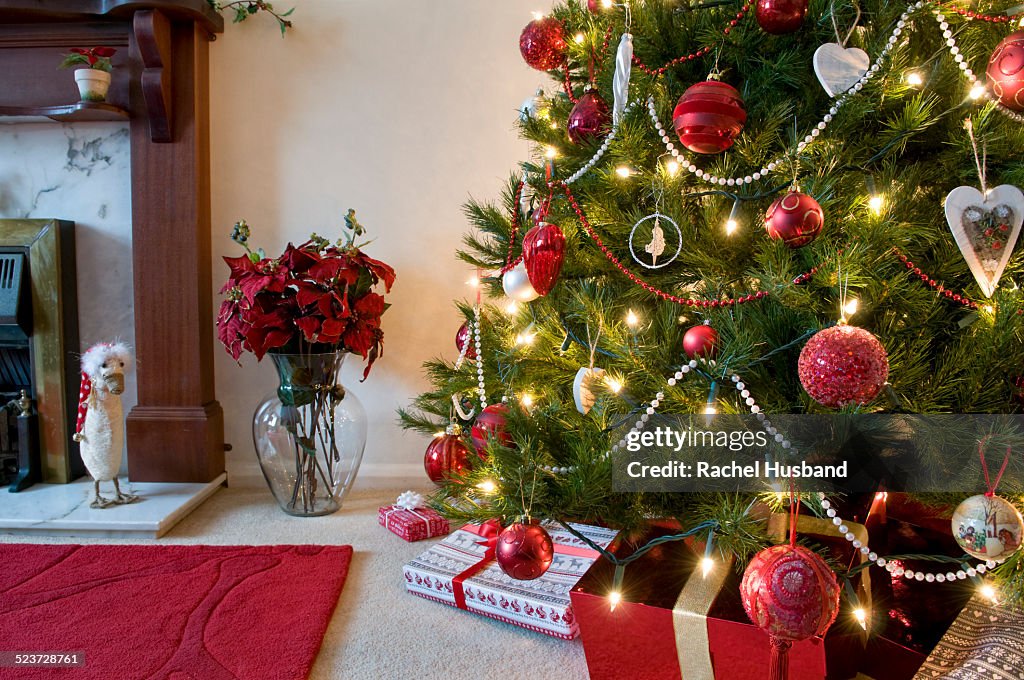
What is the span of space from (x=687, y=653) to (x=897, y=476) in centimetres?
34

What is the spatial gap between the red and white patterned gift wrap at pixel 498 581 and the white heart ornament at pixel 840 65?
0.77 m

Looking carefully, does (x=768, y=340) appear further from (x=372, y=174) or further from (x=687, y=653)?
A: (x=372, y=174)

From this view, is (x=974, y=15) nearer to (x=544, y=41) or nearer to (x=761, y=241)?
(x=761, y=241)

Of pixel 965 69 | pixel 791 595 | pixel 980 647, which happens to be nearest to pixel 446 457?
pixel 791 595

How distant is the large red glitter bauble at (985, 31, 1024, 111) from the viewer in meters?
0.74

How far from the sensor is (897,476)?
2.76 ft

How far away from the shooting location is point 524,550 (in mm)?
831

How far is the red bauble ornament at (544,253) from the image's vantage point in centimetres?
97

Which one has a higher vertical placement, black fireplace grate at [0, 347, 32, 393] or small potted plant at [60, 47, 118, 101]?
small potted plant at [60, 47, 118, 101]

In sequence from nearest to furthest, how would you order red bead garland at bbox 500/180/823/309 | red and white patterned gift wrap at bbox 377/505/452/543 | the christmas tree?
the christmas tree
red bead garland at bbox 500/180/823/309
red and white patterned gift wrap at bbox 377/505/452/543

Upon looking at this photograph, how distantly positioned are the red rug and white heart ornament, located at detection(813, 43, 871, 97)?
3.44ft

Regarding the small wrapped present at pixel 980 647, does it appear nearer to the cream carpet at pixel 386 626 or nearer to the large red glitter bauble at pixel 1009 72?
the cream carpet at pixel 386 626

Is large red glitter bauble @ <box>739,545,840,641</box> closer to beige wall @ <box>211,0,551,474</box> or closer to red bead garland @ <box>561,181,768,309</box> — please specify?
red bead garland @ <box>561,181,768,309</box>

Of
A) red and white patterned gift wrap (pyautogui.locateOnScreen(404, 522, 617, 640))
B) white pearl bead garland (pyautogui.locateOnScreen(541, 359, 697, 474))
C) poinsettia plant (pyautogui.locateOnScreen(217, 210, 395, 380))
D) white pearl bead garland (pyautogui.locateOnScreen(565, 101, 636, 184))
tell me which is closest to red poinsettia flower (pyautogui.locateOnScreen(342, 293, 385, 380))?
poinsettia plant (pyautogui.locateOnScreen(217, 210, 395, 380))
